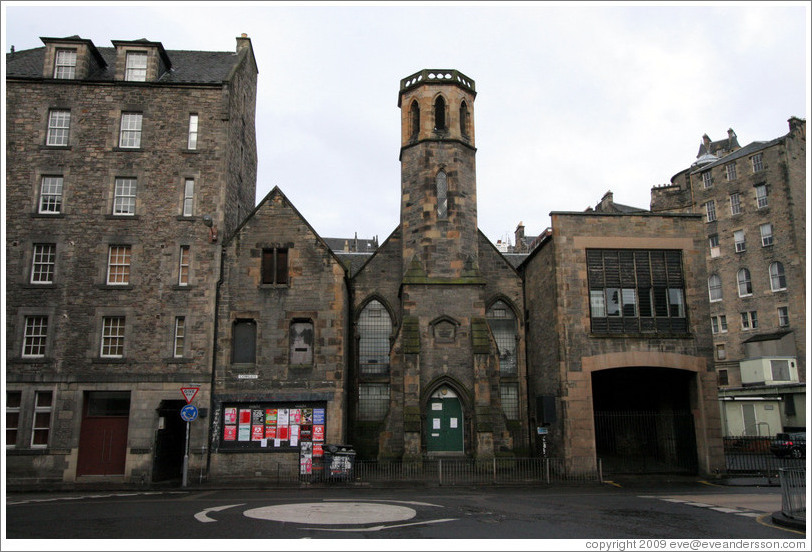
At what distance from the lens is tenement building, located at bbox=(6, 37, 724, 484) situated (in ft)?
78.7

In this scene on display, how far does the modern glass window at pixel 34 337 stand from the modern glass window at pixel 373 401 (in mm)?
13334

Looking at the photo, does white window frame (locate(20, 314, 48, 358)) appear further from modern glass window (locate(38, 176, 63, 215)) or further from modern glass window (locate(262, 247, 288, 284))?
modern glass window (locate(262, 247, 288, 284))

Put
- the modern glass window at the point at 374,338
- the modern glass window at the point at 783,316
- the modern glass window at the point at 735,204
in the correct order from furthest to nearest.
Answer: the modern glass window at the point at 735,204 → the modern glass window at the point at 783,316 → the modern glass window at the point at 374,338

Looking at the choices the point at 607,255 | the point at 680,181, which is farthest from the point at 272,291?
the point at 680,181

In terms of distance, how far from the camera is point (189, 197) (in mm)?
26422

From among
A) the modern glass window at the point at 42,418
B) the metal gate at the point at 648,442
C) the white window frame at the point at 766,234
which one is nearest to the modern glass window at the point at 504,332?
the metal gate at the point at 648,442

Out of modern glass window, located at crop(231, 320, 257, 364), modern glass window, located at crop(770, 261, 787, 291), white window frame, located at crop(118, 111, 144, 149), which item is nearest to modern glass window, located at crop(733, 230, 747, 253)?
modern glass window, located at crop(770, 261, 787, 291)

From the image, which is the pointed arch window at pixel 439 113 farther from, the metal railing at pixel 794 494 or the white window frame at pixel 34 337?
the metal railing at pixel 794 494

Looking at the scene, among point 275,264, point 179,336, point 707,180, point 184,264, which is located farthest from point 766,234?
point 179,336

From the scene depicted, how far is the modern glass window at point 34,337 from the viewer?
2458cm

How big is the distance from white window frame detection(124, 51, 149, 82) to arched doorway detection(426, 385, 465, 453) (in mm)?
19454

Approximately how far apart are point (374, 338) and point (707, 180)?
136 feet

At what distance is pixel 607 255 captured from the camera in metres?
25.7

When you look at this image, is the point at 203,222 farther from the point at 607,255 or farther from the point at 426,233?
the point at 607,255
